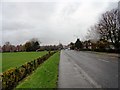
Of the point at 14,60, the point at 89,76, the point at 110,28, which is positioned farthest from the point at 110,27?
the point at 89,76

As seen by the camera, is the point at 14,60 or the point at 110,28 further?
the point at 110,28

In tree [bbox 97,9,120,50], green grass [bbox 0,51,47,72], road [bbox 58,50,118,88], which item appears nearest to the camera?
road [bbox 58,50,118,88]

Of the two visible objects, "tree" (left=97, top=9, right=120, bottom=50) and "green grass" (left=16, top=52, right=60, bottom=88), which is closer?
"green grass" (left=16, top=52, right=60, bottom=88)

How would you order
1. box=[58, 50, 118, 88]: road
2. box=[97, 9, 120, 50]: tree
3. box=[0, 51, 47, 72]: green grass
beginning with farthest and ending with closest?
box=[97, 9, 120, 50]: tree
box=[0, 51, 47, 72]: green grass
box=[58, 50, 118, 88]: road

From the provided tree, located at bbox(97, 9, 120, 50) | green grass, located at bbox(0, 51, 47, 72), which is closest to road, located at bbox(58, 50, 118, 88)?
green grass, located at bbox(0, 51, 47, 72)

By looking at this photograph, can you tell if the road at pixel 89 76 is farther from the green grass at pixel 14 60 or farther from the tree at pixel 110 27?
the tree at pixel 110 27

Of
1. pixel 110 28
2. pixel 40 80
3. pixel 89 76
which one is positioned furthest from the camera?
pixel 110 28

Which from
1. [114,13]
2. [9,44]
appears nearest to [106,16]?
[114,13]

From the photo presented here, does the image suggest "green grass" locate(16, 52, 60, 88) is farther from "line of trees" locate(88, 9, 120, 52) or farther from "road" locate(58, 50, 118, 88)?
"line of trees" locate(88, 9, 120, 52)

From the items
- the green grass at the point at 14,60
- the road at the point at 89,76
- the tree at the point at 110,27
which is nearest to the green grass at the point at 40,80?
the road at the point at 89,76

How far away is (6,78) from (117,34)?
189 feet

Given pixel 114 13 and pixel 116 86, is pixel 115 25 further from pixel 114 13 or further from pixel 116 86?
pixel 116 86

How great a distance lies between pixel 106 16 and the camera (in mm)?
71188

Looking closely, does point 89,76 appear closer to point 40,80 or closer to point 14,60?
point 40,80
